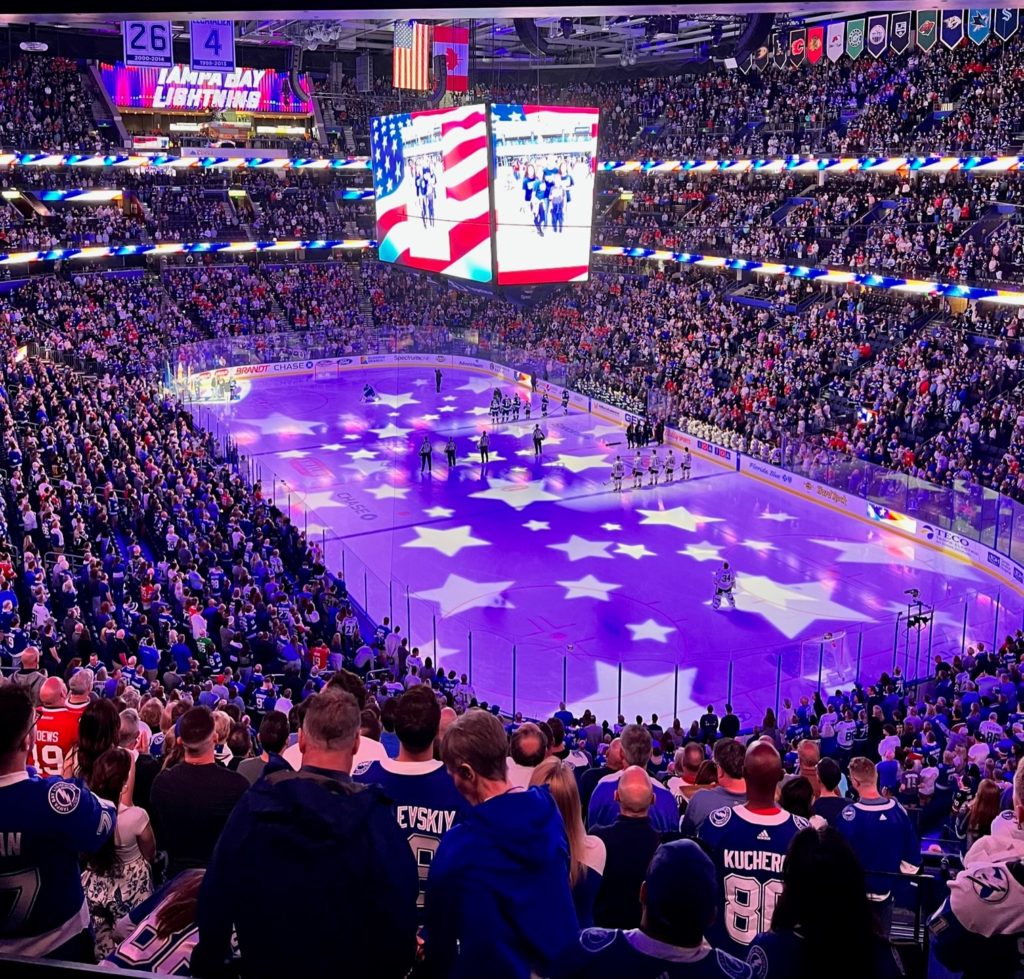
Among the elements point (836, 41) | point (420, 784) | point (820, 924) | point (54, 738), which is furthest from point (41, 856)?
point (836, 41)

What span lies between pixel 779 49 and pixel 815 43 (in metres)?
3.10

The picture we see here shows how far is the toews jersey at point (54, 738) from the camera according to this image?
5.98 meters

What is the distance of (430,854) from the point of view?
4.00 m

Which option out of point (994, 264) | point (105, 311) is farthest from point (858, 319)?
point (105, 311)

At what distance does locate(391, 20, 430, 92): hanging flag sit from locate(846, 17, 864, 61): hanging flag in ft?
54.2

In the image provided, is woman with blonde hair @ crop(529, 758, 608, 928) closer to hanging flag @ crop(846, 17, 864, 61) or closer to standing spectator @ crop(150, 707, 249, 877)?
standing spectator @ crop(150, 707, 249, 877)

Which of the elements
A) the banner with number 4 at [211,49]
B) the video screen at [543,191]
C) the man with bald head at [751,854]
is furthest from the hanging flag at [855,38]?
the man with bald head at [751,854]

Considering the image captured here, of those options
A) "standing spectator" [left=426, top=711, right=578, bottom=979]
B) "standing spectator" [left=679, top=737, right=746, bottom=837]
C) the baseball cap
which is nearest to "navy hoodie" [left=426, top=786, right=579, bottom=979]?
"standing spectator" [left=426, top=711, right=578, bottom=979]

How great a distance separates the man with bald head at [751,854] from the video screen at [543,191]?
2183cm

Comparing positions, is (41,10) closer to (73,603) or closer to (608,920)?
(608,920)

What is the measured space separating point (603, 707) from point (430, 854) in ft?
47.0

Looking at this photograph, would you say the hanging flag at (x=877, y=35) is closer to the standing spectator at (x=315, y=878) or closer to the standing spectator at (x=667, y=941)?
the standing spectator at (x=667, y=941)

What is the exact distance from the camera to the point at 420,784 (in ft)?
13.1

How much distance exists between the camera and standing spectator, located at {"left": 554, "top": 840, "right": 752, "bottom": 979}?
2.91 m
